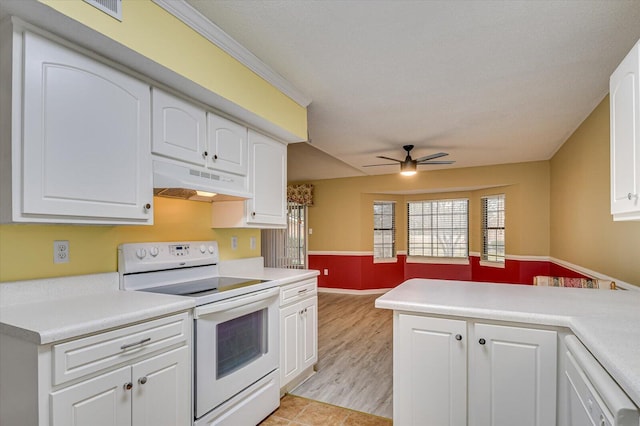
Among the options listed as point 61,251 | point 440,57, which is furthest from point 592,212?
point 61,251

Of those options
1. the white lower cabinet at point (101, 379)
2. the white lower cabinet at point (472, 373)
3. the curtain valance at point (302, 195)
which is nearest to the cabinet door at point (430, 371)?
the white lower cabinet at point (472, 373)

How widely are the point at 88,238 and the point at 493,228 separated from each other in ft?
20.6

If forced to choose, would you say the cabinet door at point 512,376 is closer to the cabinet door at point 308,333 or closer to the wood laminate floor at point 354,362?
the wood laminate floor at point 354,362

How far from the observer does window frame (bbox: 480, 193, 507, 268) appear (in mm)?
6030

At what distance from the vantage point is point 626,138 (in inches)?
58.6

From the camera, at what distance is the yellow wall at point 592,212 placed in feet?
8.77

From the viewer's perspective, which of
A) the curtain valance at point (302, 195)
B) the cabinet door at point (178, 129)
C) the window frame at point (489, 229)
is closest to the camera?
the cabinet door at point (178, 129)

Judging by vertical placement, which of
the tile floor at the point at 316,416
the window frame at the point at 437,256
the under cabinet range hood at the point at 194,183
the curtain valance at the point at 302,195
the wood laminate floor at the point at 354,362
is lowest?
the wood laminate floor at the point at 354,362

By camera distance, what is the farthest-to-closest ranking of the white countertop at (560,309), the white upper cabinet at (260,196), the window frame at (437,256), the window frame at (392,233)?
the window frame at (392,233) → the window frame at (437,256) → the white upper cabinet at (260,196) → the white countertop at (560,309)

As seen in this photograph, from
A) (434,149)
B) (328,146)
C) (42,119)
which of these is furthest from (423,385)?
(434,149)

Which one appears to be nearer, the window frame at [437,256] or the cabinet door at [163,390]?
the cabinet door at [163,390]

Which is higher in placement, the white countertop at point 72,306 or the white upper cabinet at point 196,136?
the white upper cabinet at point 196,136

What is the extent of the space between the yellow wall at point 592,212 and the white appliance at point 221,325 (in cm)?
273

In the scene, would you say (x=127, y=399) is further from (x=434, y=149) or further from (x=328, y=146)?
(x=434, y=149)
